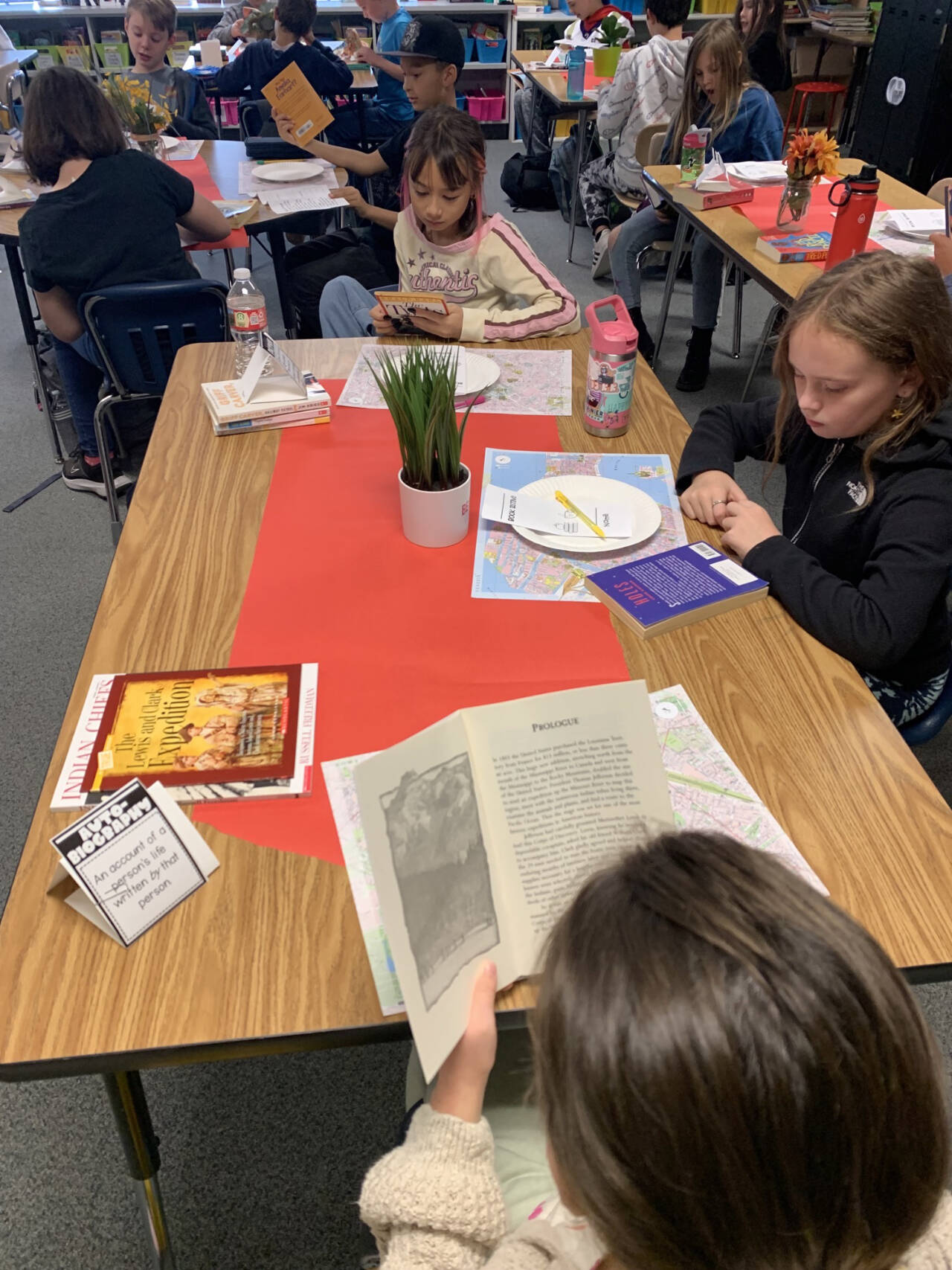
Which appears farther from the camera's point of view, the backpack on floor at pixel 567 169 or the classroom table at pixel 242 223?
the backpack on floor at pixel 567 169

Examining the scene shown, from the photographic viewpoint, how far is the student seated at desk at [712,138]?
10.1 ft

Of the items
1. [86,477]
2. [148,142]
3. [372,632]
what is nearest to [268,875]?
[372,632]

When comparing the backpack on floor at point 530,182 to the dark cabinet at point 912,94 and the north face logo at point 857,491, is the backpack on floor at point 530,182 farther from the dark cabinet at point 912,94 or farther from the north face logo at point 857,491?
the north face logo at point 857,491

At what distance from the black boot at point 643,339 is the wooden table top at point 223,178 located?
1227 millimetres

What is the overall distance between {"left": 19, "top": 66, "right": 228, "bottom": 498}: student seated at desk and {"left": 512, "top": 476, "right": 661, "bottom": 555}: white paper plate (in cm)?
145

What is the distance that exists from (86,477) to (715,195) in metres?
2.14

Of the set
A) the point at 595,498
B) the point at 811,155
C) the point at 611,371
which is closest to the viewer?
the point at 595,498

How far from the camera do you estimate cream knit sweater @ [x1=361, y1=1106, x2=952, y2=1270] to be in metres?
0.65

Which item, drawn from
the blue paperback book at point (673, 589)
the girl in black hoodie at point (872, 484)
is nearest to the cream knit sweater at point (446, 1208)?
the blue paperback book at point (673, 589)

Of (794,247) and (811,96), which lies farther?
(811,96)

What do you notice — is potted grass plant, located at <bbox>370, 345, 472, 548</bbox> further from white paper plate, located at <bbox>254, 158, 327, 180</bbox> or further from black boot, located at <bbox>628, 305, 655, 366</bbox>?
black boot, located at <bbox>628, 305, 655, 366</bbox>

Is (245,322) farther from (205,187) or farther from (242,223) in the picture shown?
(205,187)

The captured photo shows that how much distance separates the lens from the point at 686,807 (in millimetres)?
885

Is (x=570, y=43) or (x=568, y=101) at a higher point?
(x=570, y=43)
